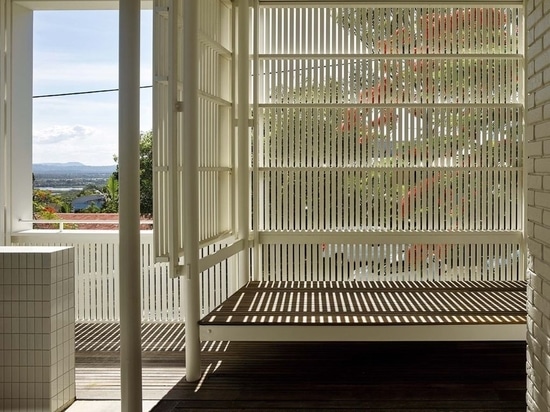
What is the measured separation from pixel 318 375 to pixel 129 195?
2.01 m

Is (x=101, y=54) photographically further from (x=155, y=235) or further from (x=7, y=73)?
(x=155, y=235)

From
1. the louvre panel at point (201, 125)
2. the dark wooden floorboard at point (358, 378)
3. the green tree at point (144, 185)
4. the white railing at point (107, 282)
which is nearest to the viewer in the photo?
the dark wooden floorboard at point (358, 378)

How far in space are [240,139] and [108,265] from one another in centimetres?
188

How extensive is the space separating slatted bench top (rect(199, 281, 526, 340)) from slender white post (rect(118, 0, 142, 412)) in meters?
0.79

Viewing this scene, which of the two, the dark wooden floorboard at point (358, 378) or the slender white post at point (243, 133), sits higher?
the slender white post at point (243, 133)

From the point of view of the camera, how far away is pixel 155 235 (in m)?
3.80

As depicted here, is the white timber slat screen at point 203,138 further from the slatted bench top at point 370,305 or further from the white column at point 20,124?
the white column at point 20,124

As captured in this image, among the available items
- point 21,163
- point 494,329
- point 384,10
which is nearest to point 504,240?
point 494,329

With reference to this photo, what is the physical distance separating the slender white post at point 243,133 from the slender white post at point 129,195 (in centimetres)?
222

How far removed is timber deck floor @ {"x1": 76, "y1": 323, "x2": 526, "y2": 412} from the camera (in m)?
3.61

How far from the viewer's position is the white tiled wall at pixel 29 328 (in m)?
3.35

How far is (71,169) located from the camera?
288 inches

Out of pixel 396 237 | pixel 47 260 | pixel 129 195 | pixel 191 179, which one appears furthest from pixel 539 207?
pixel 396 237

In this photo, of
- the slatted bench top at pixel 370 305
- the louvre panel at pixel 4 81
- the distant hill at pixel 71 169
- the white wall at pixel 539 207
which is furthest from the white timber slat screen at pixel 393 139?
the white wall at pixel 539 207
